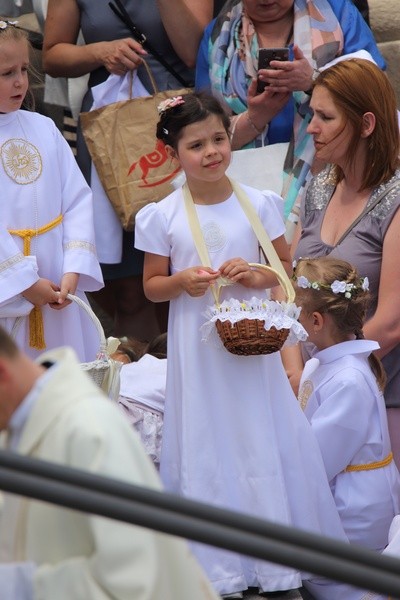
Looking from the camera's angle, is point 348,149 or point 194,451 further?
Answer: point 348,149

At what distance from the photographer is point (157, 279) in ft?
14.9

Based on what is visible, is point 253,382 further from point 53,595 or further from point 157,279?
point 53,595

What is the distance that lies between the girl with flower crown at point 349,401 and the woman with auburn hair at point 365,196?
0.18 m

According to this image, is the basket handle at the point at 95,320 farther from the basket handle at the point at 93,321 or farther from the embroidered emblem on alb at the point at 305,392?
the embroidered emblem on alb at the point at 305,392

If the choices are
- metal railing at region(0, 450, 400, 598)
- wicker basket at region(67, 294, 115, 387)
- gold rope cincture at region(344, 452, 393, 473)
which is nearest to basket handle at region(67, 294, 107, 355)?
wicker basket at region(67, 294, 115, 387)

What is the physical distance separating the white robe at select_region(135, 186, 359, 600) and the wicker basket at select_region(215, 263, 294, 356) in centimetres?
20

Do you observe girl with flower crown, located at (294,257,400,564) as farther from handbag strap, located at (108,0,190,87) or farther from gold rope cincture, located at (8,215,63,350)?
handbag strap, located at (108,0,190,87)

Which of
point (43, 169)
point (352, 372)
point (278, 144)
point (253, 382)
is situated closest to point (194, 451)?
point (253, 382)

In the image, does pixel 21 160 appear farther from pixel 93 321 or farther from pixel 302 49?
pixel 302 49

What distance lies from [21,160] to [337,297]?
1.28 meters

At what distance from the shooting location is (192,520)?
1880mm

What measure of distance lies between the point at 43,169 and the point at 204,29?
4.41ft

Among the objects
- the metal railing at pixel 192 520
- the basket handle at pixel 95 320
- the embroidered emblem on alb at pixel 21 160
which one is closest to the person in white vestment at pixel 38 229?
the embroidered emblem on alb at pixel 21 160

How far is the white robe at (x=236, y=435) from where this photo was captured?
4.37 meters
